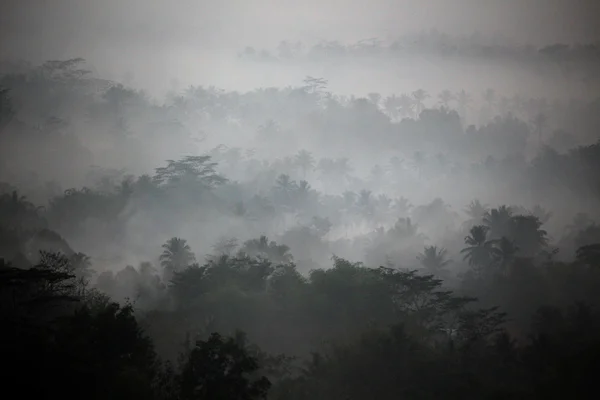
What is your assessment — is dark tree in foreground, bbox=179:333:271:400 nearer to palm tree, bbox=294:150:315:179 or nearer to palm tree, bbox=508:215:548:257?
palm tree, bbox=508:215:548:257

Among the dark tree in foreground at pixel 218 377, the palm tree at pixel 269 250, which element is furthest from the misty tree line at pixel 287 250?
the palm tree at pixel 269 250

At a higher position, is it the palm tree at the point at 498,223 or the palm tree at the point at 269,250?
the palm tree at the point at 498,223

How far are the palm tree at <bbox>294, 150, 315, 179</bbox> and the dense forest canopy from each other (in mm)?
335

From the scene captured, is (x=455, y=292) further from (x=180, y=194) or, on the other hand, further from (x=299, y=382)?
(x=180, y=194)

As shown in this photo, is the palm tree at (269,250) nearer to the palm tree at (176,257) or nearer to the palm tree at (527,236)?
the palm tree at (176,257)

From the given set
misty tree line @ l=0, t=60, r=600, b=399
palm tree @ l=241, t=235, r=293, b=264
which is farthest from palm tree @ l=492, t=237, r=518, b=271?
palm tree @ l=241, t=235, r=293, b=264

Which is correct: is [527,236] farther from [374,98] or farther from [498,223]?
[374,98]

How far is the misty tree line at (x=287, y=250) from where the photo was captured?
87.0 ft

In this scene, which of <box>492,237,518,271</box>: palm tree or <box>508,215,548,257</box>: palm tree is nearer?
<box>492,237,518,271</box>: palm tree

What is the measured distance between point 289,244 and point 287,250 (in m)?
8.38

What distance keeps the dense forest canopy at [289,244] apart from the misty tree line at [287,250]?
172mm

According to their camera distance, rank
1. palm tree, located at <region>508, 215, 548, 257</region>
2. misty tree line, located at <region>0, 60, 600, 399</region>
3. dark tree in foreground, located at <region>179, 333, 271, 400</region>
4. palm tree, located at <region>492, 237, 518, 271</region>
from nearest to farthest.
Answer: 1. dark tree in foreground, located at <region>179, 333, 271, 400</region>
2. misty tree line, located at <region>0, 60, 600, 399</region>
3. palm tree, located at <region>492, 237, 518, 271</region>
4. palm tree, located at <region>508, 215, 548, 257</region>

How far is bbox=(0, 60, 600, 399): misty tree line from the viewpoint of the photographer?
87.0 feet

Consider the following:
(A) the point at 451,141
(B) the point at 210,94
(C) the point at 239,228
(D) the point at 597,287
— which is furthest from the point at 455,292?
(B) the point at 210,94
